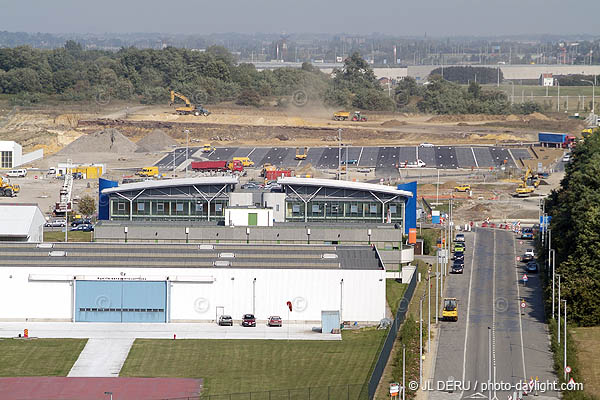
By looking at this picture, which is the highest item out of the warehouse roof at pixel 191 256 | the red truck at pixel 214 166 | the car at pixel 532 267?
the warehouse roof at pixel 191 256

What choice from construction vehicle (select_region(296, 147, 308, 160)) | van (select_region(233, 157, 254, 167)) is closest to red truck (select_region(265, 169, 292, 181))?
van (select_region(233, 157, 254, 167))

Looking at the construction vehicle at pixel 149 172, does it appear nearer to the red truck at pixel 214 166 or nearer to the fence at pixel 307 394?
the red truck at pixel 214 166

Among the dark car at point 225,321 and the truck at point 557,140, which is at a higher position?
the truck at point 557,140

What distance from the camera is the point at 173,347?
176 feet

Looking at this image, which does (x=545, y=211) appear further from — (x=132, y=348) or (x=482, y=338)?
(x=132, y=348)

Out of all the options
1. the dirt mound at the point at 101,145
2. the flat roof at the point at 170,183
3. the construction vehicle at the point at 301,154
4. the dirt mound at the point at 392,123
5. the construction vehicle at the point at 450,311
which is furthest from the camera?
the dirt mound at the point at 392,123

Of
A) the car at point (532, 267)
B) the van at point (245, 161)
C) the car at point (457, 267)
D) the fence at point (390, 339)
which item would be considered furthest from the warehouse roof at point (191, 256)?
the van at point (245, 161)

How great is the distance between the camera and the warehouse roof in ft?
196

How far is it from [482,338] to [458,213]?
152ft

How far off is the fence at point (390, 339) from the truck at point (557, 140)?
76400mm

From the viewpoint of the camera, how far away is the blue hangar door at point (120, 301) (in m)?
58.5

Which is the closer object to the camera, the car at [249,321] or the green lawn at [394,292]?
the car at [249,321]

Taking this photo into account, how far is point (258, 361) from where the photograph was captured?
2012 inches

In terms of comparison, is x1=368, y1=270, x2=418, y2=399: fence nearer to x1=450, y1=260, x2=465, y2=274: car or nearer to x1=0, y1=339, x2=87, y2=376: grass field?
x1=450, y1=260, x2=465, y2=274: car
